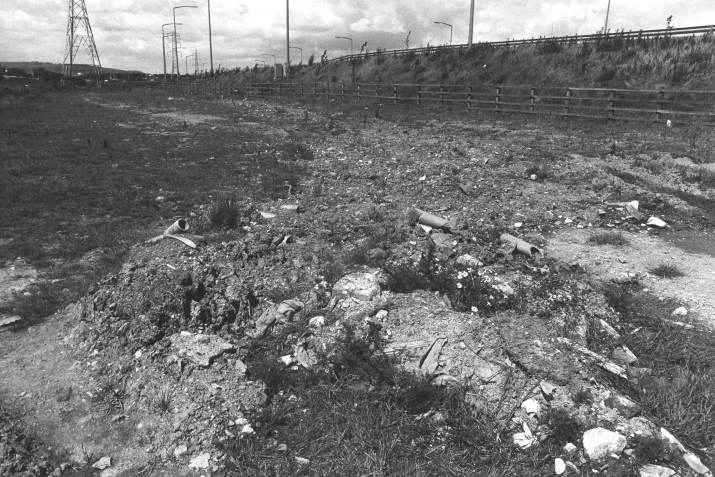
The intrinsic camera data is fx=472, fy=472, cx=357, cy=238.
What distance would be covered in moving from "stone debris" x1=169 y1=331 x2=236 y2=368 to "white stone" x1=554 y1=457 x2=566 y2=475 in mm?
2321

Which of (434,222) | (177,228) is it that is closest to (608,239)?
(434,222)

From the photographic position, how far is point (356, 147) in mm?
12336

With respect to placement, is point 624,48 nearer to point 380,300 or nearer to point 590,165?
point 590,165

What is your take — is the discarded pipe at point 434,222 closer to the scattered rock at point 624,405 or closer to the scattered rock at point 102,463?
the scattered rock at point 624,405

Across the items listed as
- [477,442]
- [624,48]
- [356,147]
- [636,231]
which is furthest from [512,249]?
[624,48]

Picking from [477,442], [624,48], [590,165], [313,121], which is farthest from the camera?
[624,48]

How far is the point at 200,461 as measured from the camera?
8.98 feet

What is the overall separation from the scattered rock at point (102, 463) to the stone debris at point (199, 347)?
0.81 m

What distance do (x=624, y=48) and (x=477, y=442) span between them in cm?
2429

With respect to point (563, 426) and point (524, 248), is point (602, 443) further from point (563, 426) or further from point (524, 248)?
point (524, 248)

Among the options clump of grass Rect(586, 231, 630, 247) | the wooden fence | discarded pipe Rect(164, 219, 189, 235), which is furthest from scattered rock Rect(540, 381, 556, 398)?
the wooden fence

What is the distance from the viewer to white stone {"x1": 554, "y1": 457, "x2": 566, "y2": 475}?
2.57 meters

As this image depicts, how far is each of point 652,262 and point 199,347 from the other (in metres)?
4.85

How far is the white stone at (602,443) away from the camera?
2605mm
